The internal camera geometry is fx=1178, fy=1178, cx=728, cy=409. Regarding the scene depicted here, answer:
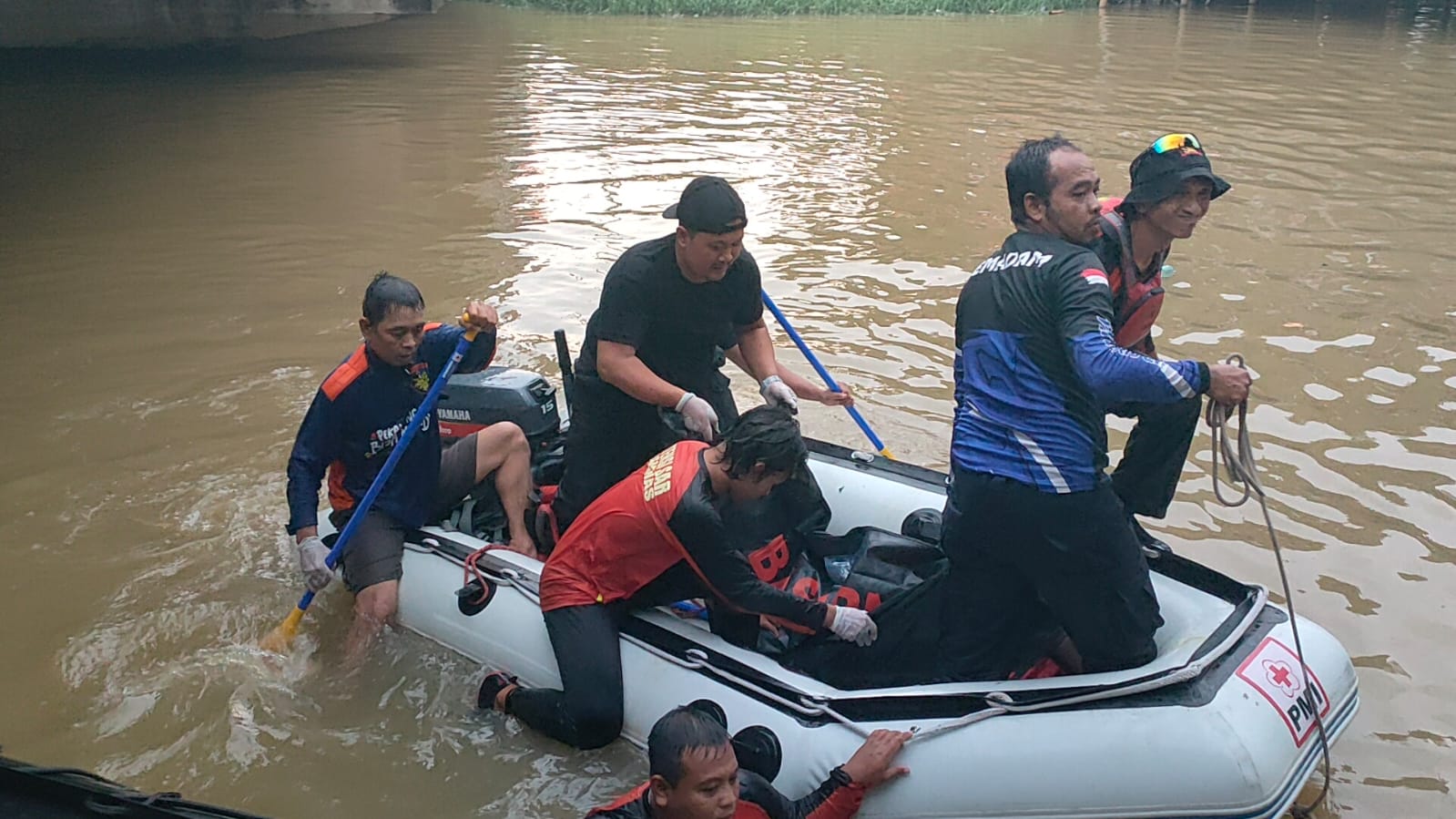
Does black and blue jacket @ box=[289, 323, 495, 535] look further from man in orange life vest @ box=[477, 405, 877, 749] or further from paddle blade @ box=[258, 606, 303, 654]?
man in orange life vest @ box=[477, 405, 877, 749]

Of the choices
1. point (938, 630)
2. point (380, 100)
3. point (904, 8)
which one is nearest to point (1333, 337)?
point (938, 630)

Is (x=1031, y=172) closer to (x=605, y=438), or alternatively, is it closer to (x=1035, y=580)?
(x=1035, y=580)

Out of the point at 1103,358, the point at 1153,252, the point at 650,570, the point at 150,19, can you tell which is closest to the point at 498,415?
the point at 650,570

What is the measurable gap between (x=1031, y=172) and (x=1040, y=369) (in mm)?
453

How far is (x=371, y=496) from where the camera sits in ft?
12.6

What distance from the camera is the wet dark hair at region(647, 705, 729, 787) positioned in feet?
7.79

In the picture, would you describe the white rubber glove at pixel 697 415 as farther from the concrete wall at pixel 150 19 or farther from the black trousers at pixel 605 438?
the concrete wall at pixel 150 19

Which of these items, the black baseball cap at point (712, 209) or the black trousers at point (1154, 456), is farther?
the black baseball cap at point (712, 209)

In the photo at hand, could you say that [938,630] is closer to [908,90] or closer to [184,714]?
[184,714]

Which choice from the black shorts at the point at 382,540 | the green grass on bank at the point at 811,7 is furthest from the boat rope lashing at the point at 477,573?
the green grass on bank at the point at 811,7

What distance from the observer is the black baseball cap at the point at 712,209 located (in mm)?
3357

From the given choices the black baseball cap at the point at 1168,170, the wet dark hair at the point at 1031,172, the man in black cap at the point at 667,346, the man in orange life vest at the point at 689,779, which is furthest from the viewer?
the man in black cap at the point at 667,346

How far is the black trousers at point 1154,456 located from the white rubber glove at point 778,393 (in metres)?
0.98

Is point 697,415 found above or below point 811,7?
above
